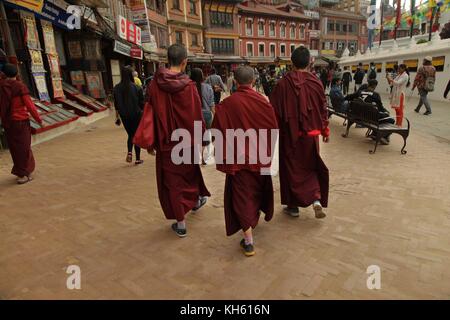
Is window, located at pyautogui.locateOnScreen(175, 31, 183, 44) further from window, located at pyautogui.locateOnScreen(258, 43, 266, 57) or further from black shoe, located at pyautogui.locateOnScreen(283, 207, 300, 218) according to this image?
black shoe, located at pyautogui.locateOnScreen(283, 207, 300, 218)

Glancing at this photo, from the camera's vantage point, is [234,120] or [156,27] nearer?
[234,120]

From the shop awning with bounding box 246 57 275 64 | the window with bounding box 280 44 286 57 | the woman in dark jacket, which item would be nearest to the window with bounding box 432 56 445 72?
the woman in dark jacket

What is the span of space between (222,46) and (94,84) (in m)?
24.7

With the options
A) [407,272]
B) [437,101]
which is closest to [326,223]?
[407,272]

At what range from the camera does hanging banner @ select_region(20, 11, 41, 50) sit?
8.62m

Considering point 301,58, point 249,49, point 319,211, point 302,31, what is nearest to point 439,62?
point 301,58

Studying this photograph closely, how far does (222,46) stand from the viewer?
114 ft

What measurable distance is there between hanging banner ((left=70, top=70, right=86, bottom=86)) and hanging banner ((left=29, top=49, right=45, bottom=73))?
2.60 m

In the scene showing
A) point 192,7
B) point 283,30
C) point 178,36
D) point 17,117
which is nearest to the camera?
point 17,117

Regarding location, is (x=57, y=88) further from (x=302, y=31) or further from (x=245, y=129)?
(x=302, y=31)

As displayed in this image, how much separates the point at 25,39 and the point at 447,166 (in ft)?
34.3

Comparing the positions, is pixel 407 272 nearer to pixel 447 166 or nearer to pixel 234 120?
pixel 234 120

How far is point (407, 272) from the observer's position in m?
2.53
